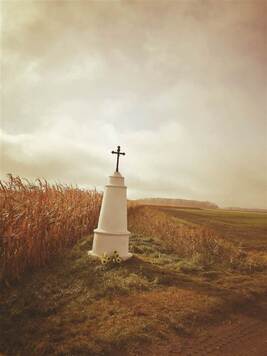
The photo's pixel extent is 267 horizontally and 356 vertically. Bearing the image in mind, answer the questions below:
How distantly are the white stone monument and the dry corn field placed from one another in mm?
1456

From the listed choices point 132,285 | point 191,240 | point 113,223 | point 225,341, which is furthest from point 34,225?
point 225,341

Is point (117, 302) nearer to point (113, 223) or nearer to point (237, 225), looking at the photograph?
point (113, 223)

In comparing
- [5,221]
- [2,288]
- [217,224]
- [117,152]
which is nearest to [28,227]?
[5,221]

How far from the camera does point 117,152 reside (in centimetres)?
818

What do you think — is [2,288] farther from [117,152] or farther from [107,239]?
[117,152]

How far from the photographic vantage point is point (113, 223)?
7.74 m

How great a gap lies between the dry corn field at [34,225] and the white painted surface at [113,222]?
148 centimetres

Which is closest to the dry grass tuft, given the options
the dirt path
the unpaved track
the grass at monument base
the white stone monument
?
the grass at monument base

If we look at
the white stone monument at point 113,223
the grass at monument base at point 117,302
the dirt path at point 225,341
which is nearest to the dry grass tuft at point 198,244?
the grass at monument base at point 117,302

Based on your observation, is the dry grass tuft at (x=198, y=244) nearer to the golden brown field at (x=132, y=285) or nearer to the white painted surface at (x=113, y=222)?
the golden brown field at (x=132, y=285)

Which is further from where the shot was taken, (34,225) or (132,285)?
(34,225)

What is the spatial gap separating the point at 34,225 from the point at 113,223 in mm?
2059

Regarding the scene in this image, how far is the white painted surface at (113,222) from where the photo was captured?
7.72m

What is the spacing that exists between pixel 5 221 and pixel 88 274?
233 cm
